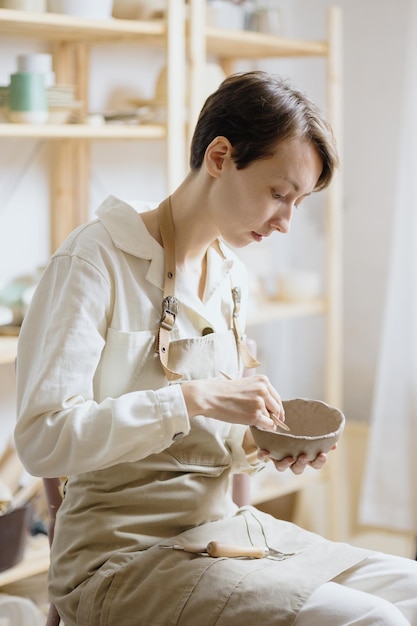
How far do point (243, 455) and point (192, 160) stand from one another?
1.74 feet

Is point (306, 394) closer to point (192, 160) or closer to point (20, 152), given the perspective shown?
point (20, 152)

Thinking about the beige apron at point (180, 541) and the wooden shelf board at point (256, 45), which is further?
the wooden shelf board at point (256, 45)

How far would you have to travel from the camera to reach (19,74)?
2457mm

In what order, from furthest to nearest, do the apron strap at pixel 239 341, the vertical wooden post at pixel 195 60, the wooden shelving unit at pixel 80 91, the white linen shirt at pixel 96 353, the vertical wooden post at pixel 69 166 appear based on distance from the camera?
1. the vertical wooden post at pixel 69 166
2. the vertical wooden post at pixel 195 60
3. the wooden shelving unit at pixel 80 91
4. the apron strap at pixel 239 341
5. the white linen shirt at pixel 96 353

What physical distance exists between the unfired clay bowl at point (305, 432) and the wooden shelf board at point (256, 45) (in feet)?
4.93

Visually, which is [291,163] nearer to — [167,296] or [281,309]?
[167,296]

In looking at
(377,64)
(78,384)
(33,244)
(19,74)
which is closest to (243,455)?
(78,384)

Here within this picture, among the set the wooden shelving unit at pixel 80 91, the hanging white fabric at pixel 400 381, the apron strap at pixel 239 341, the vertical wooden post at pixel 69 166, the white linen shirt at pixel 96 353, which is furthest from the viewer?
the hanging white fabric at pixel 400 381

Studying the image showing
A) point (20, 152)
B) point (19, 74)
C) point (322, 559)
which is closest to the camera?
point (322, 559)

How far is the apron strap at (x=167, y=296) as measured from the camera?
64.5 inches

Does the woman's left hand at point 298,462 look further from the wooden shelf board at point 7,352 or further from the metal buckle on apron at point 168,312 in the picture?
the wooden shelf board at point 7,352

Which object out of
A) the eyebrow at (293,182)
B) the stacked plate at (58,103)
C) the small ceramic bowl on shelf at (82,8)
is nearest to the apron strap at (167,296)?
the eyebrow at (293,182)

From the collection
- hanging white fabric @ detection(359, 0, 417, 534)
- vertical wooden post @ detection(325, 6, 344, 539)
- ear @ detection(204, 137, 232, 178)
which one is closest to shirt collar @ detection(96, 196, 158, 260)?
ear @ detection(204, 137, 232, 178)

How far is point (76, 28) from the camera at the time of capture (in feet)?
8.40
